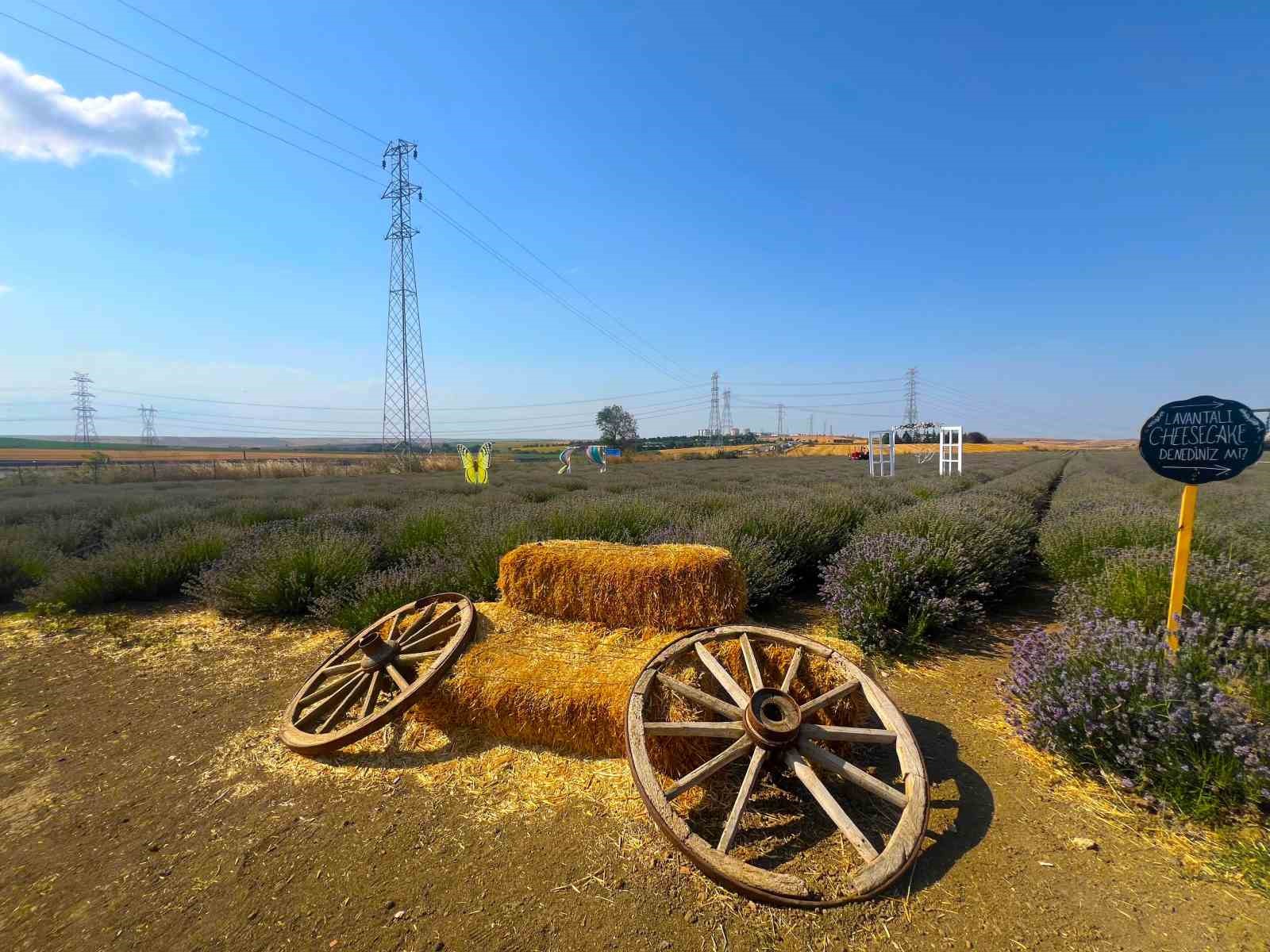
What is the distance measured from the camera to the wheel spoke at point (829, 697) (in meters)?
2.55

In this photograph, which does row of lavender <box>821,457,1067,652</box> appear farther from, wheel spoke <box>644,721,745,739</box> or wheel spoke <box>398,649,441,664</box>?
wheel spoke <box>398,649,441,664</box>

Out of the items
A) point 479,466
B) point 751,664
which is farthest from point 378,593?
point 479,466

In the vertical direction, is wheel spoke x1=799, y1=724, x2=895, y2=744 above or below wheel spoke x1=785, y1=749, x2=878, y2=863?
above

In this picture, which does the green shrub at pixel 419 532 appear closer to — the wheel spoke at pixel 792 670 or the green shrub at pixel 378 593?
Result: the green shrub at pixel 378 593

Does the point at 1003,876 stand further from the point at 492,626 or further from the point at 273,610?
the point at 273,610

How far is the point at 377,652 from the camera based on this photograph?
341 cm

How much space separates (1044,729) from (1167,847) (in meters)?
0.66

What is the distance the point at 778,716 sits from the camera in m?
2.54

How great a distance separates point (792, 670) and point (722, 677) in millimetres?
391

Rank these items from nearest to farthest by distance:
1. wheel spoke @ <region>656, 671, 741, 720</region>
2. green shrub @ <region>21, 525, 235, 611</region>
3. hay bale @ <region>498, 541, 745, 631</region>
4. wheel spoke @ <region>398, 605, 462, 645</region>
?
1. wheel spoke @ <region>656, 671, 741, 720</region>
2. hay bale @ <region>498, 541, 745, 631</region>
3. wheel spoke @ <region>398, 605, 462, 645</region>
4. green shrub @ <region>21, 525, 235, 611</region>

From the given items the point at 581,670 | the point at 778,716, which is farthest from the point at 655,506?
the point at 778,716

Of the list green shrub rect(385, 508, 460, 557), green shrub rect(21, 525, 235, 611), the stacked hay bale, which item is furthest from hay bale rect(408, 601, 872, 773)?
green shrub rect(21, 525, 235, 611)

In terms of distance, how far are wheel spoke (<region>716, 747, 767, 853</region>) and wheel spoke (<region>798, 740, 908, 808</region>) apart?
226mm

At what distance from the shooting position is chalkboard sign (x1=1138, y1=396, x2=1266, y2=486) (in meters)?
3.11
